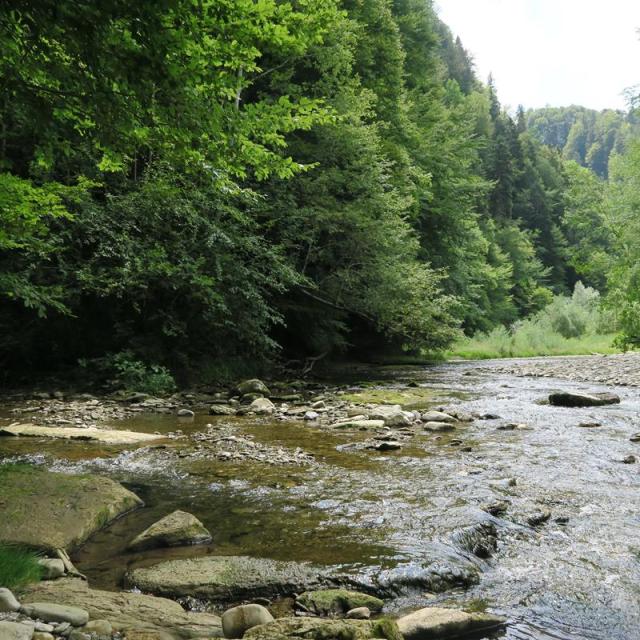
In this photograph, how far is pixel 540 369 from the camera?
1831 cm

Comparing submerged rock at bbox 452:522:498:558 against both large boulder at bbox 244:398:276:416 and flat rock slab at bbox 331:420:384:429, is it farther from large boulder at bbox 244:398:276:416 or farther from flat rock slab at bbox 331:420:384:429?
large boulder at bbox 244:398:276:416

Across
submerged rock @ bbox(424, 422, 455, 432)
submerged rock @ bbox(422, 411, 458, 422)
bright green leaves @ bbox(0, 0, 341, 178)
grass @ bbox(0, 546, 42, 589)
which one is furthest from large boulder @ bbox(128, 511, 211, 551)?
submerged rock @ bbox(422, 411, 458, 422)

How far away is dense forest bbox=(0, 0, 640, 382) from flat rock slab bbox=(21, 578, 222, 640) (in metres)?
2.85

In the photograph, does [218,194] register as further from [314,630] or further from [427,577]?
[314,630]

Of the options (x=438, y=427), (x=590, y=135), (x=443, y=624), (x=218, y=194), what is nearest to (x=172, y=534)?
(x=443, y=624)

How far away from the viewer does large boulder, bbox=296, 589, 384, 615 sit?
299cm

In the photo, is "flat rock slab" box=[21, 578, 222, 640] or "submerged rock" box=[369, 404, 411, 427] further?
"submerged rock" box=[369, 404, 411, 427]

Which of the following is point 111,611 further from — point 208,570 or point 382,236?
point 382,236

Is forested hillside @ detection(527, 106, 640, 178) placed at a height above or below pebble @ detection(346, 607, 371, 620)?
above

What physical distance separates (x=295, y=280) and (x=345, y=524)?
9.82 meters

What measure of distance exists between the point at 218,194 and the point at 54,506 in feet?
30.7

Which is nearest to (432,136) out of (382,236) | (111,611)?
(382,236)

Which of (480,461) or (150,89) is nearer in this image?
(150,89)

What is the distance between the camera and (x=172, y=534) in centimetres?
396
